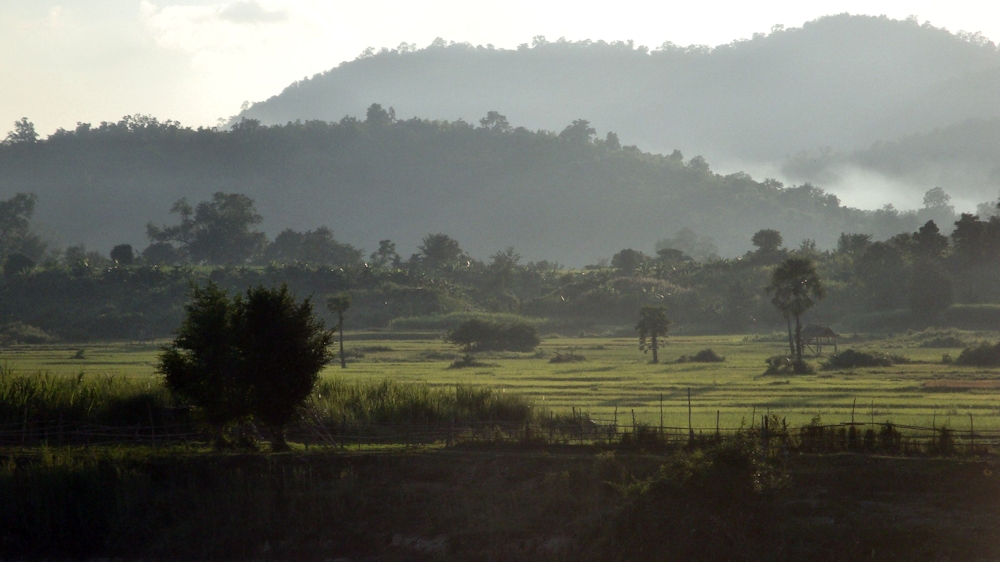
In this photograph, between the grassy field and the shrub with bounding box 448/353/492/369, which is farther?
the shrub with bounding box 448/353/492/369

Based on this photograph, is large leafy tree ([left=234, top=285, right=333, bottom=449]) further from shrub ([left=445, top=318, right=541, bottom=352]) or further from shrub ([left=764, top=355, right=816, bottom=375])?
shrub ([left=445, top=318, right=541, bottom=352])

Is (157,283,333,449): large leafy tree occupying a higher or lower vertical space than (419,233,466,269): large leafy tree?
lower

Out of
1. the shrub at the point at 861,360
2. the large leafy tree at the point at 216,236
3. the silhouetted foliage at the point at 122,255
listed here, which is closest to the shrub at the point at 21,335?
the silhouetted foliage at the point at 122,255

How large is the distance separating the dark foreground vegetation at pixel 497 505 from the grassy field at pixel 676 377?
7.04 m

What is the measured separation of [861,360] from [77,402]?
4669 cm

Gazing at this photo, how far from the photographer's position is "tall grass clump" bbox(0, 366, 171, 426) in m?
40.6

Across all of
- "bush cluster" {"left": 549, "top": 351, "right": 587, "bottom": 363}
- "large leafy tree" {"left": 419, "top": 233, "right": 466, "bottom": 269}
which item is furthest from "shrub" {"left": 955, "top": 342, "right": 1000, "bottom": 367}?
"large leafy tree" {"left": 419, "top": 233, "right": 466, "bottom": 269}

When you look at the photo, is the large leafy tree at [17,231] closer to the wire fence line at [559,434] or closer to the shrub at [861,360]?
the shrub at [861,360]

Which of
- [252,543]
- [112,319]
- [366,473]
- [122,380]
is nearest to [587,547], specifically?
[366,473]

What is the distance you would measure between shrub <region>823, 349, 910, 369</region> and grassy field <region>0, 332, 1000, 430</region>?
167 centimetres

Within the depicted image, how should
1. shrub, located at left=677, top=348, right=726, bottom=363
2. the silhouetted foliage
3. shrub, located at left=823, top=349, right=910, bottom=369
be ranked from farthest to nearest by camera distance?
the silhouetted foliage → shrub, located at left=677, top=348, right=726, bottom=363 → shrub, located at left=823, top=349, right=910, bottom=369

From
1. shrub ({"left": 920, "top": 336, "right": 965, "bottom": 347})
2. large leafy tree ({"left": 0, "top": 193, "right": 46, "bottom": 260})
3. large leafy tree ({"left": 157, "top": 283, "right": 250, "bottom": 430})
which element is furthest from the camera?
large leafy tree ({"left": 0, "top": 193, "right": 46, "bottom": 260})

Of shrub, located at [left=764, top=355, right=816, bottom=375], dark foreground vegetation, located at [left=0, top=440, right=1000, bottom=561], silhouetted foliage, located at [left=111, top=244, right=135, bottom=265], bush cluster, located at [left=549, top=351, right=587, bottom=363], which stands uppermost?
silhouetted foliage, located at [left=111, top=244, right=135, bottom=265]

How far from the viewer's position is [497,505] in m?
30.9
